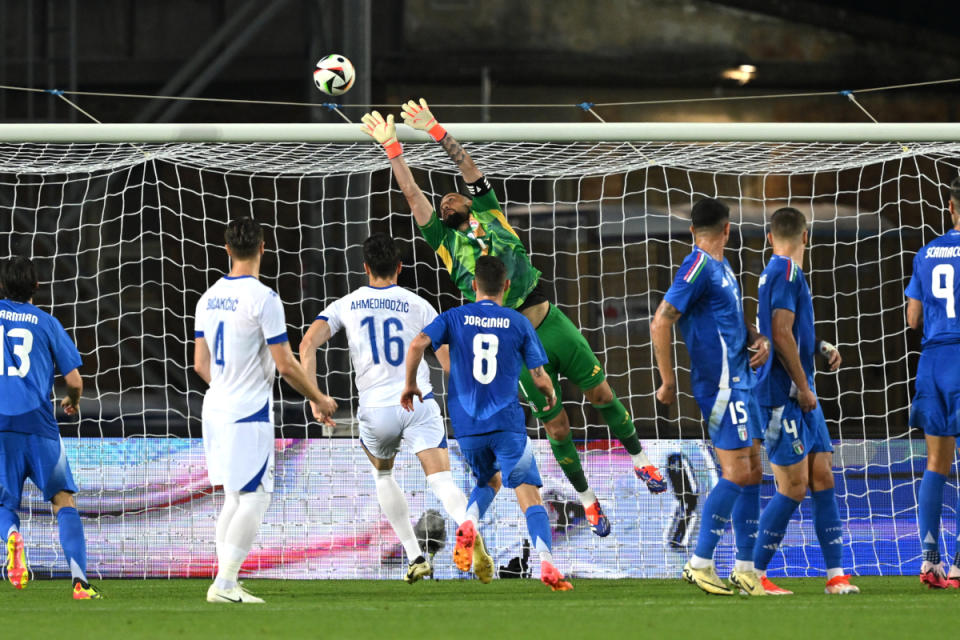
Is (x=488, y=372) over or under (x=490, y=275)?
under

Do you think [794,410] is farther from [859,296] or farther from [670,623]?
[859,296]

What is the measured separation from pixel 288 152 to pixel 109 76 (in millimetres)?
11100

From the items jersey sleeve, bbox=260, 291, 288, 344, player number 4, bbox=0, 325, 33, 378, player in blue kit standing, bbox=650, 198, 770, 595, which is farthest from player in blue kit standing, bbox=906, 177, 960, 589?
player number 4, bbox=0, 325, 33, 378

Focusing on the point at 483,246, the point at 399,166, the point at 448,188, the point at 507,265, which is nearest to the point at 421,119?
the point at 399,166

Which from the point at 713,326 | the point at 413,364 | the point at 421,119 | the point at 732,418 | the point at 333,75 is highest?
the point at 333,75

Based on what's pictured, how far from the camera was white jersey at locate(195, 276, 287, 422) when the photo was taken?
22.4 feet

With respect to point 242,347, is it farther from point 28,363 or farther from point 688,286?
point 688,286

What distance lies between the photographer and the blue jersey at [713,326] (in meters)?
6.96

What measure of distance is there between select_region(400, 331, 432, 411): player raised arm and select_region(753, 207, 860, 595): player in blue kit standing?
1.69 m

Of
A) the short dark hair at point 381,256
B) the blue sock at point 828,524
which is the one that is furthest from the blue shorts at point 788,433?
the short dark hair at point 381,256

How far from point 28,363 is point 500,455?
2.58 metres

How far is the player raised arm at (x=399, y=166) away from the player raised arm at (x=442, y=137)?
0.15 meters

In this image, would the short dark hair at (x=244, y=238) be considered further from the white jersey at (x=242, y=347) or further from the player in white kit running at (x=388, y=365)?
the player in white kit running at (x=388, y=365)

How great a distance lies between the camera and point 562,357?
28.3 feet
